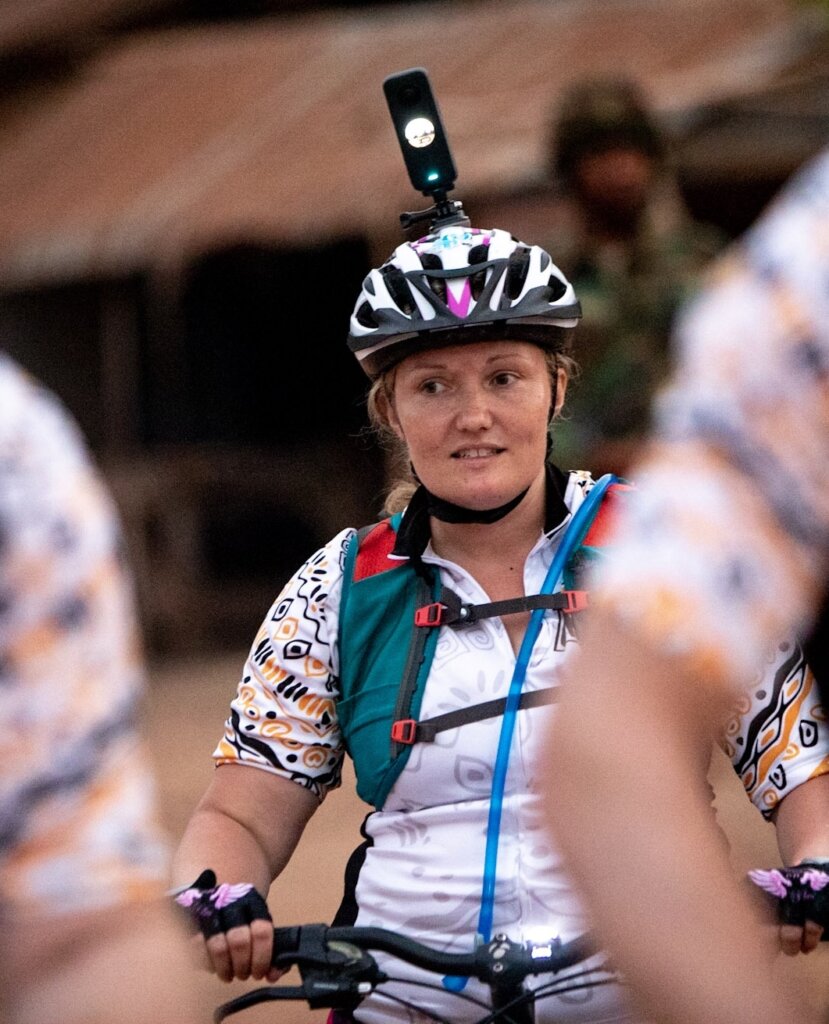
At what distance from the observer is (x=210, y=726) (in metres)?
10.7

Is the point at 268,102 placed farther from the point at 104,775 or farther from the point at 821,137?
the point at 104,775

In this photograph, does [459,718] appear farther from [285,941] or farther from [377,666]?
[285,941]

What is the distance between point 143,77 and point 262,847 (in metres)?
12.8

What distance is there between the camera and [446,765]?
10.7ft

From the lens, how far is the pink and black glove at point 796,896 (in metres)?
2.94

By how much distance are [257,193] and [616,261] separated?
23.7 ft

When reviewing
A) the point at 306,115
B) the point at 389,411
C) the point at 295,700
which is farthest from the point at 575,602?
the point at 306,115

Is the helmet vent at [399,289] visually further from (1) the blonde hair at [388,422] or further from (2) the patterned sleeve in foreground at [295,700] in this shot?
(2) the patterned sleeve in foreground at [295,700]

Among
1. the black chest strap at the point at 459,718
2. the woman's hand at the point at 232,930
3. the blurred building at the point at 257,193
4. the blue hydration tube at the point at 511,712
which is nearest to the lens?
the woman's hand at the point at 232,930

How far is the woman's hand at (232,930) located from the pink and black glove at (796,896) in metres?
0.78

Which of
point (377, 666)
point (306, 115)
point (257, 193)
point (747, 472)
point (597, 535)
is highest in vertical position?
point (306, 115)

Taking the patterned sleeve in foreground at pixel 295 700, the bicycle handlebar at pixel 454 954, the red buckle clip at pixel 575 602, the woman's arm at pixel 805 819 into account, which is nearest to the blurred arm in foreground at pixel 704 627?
the bicycle handlebar at pixel 454 954

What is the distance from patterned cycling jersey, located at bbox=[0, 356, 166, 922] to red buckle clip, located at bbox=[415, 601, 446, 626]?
1770 millimetres

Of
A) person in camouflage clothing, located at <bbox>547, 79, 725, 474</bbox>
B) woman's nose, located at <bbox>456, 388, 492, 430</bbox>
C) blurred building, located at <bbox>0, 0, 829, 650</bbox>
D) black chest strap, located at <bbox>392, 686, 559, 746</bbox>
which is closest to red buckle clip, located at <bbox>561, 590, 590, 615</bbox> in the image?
black chest strap, located at <bbox>392, 686, 559, 746</bbox>
